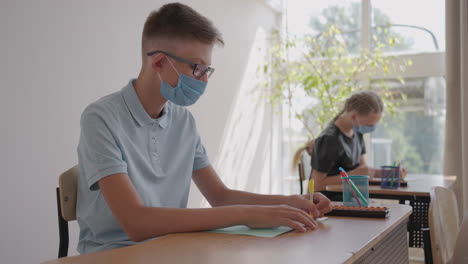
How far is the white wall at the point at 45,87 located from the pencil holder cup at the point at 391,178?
1.86 metres

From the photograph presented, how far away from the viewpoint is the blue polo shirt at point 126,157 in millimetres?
1384

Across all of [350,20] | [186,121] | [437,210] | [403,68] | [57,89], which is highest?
[350,20]

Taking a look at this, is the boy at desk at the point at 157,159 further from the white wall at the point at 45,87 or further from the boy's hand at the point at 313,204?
the white wall at the point at 45,87

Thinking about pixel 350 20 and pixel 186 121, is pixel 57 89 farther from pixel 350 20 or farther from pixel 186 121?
pixel 350 20

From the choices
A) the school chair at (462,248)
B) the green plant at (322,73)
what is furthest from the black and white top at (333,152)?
the green plant at (322,73)

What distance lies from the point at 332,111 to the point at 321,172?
82.1 inches

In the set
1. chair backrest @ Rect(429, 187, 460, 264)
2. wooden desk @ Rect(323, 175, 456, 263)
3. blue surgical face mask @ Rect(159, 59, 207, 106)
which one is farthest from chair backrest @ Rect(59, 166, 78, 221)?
wooden desk @ Rect(323, 175, 456, 263)

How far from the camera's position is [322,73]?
222 inches

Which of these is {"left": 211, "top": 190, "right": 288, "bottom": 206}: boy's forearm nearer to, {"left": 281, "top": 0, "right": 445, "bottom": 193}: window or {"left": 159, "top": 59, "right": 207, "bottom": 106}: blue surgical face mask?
{"left": 159, "top": 59, "right": 207, "bottom": 106}: blue surgical face mask

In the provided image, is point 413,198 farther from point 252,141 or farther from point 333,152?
point 252,141

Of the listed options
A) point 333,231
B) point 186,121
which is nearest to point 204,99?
point 186,121

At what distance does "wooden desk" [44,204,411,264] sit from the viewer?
1016mm

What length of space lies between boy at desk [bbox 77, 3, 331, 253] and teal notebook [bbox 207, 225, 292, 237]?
0.08ft

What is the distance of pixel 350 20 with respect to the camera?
19.9 ft
